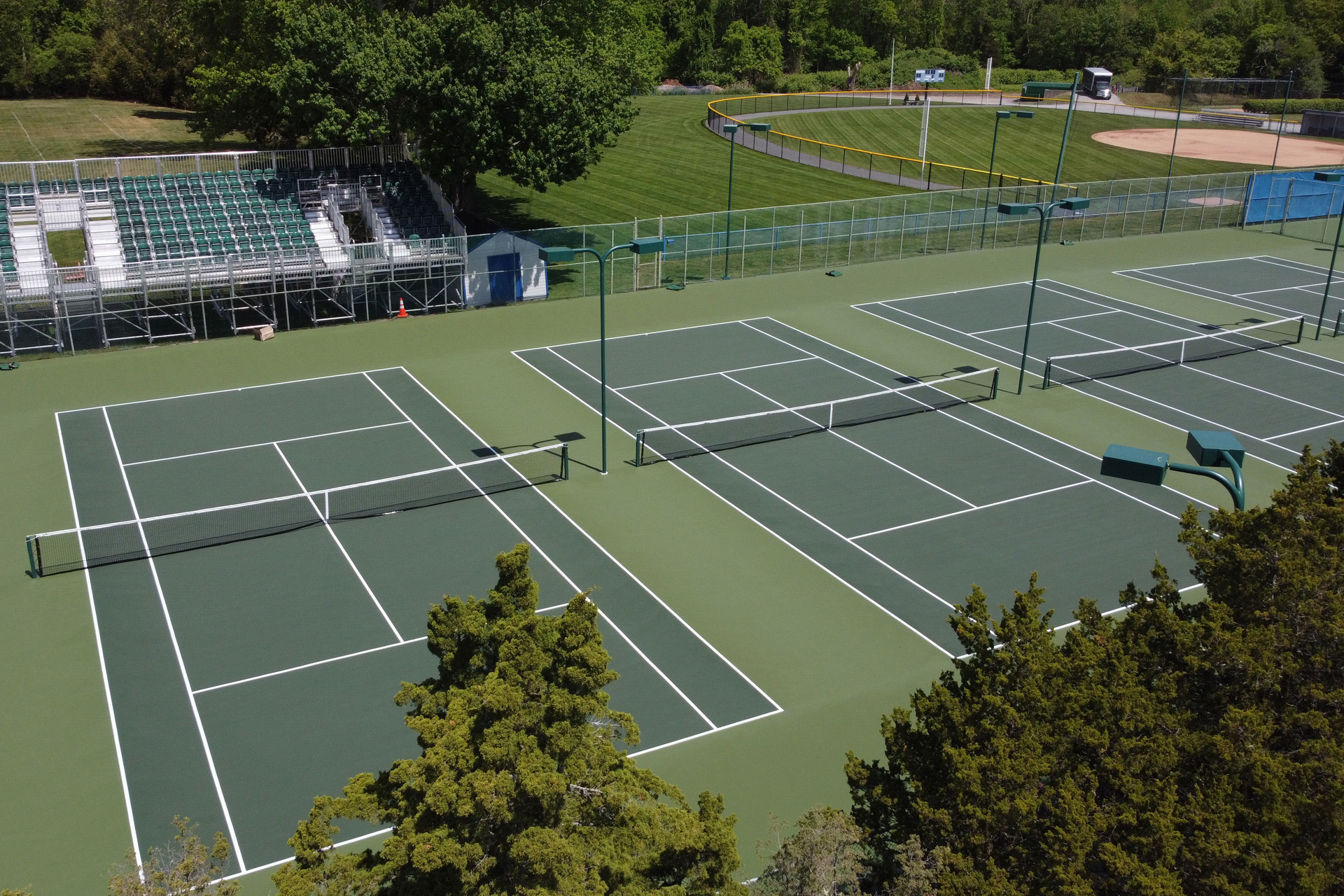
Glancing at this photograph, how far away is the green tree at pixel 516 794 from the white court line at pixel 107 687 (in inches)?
163

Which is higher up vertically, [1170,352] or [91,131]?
[91,131]

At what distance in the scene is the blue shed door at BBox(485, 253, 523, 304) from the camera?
4262 cm

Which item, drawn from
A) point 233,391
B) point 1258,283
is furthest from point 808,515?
point 1258,283

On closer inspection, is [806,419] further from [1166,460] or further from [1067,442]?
[1166,460]

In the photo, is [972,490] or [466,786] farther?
[972,490]

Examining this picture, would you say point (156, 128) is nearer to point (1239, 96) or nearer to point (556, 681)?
point (556, 681)

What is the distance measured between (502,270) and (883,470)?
61.9ft

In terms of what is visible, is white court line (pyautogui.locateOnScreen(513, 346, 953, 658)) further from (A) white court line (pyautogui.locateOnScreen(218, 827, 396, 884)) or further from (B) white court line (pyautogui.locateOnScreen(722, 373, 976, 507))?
(A) white court line (pyautogui.locateOnScreen(218, 827, 396, 884))

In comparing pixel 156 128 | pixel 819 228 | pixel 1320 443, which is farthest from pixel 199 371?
pixel 156 128

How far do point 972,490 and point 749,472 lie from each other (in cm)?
541

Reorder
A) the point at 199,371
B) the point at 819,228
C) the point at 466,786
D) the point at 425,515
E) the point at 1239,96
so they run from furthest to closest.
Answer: the point at 1239,96, the point at 819,228, the point at 199,371, the point at 425,515, the point at 466,786

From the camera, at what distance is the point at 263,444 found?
30.2m

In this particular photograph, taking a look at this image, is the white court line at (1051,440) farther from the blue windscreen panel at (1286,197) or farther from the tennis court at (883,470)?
the blue windscreen panel at (1286,197)

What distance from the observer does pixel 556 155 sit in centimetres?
4275
